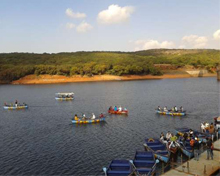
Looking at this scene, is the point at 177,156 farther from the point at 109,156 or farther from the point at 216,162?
the point at 109,156

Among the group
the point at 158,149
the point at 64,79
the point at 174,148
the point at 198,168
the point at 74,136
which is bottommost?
the point at 74,136

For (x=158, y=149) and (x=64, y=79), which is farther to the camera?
(x=64, y=79)

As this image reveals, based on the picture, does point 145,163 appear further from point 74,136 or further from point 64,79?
point 64,79

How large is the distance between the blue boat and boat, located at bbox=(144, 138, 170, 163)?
122 cm

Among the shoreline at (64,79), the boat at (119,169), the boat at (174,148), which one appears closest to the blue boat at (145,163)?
the boat at (119,169)

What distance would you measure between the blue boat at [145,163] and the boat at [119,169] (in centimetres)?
81

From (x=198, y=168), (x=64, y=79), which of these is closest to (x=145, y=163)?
(x=198, y=168)

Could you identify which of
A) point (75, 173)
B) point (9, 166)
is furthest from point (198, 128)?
point (9, 166)

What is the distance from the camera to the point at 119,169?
93.0 ft

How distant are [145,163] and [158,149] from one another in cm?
569

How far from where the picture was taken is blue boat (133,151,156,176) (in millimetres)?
27266

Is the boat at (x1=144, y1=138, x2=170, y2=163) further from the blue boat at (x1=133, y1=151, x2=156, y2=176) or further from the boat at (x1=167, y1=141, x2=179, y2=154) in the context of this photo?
the blue boat at (x1=133, y1=151, x2=156, y2=176)

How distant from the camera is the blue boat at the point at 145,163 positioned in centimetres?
2727

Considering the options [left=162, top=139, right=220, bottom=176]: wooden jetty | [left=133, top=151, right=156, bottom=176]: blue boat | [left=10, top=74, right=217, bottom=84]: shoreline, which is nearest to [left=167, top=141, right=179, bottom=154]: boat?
[left=133, top=151, right=156, bottom=176]: blue boat
